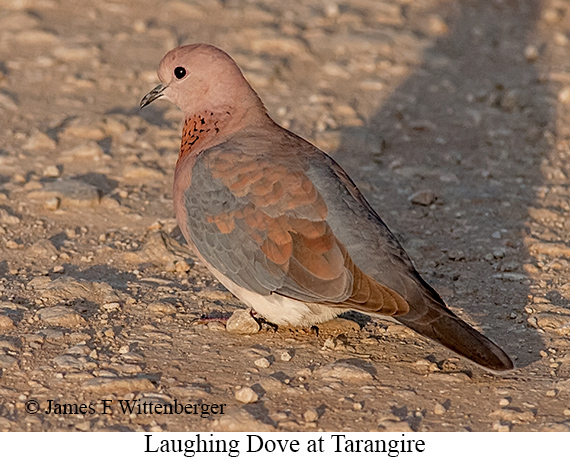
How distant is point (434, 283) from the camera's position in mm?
5652

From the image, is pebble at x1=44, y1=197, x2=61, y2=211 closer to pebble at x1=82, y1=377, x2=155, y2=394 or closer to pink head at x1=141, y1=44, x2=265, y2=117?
pink head at x1=141, y1=44, x2=265, y2=117

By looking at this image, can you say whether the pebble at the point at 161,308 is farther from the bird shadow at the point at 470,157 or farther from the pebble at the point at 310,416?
the bird shadow at the point at 470,157

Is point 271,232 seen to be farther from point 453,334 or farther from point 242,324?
point 453,334

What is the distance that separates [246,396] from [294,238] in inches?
33.6

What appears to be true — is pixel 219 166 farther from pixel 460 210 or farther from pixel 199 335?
pixel 460 210

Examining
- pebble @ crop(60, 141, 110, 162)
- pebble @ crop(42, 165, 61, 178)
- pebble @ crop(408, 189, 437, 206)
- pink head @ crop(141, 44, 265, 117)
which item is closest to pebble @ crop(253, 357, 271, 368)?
pink head @ crop(141, 44, 265, 117)

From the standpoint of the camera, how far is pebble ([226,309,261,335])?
4.98m

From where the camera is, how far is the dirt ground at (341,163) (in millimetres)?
4344

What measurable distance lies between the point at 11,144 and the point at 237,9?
10.4 ft

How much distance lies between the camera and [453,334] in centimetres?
440

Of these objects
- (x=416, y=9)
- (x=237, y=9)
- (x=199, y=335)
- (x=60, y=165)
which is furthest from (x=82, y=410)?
(x=416, y=9)

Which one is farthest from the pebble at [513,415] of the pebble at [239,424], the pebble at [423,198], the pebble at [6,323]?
the pebble at [423,198]

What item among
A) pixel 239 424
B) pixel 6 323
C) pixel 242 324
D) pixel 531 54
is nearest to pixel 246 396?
pixel 239 424

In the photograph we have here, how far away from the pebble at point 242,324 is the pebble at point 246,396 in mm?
734
